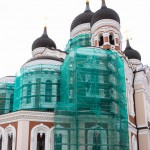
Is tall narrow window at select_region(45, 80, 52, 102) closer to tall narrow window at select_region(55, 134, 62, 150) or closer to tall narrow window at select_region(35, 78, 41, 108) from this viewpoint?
tall narrow window at select_region(35, 78, 41, 108)

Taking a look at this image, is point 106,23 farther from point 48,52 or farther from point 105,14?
point 48,52

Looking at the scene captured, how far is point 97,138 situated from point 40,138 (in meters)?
3.37

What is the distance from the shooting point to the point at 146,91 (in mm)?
22703

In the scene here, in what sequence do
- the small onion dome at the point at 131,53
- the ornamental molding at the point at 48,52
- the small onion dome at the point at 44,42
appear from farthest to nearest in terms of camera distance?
1. the small onion dome at the point at 131,53
2. the small onion dome at the point at 44,42
3. the ornamental molding at the point at 48,52

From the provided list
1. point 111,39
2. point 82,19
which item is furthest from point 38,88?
point 82,19

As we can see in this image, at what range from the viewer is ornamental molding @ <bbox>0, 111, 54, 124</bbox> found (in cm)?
1683

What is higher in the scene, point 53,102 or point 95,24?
point 95,24

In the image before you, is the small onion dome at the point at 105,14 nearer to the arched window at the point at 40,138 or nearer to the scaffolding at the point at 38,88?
the scaffolding at the point at 38,88

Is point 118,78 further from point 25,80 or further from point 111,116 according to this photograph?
point 25,80

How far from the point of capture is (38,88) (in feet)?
67.1

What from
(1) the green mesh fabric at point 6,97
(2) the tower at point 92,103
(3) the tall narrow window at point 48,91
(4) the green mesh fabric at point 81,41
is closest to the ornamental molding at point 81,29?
(4) the green mesh fabric at point 81,41

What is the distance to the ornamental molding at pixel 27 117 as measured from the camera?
1683 centimetres

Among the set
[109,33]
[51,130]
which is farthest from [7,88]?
[109,33]

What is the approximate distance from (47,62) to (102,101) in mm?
5709
